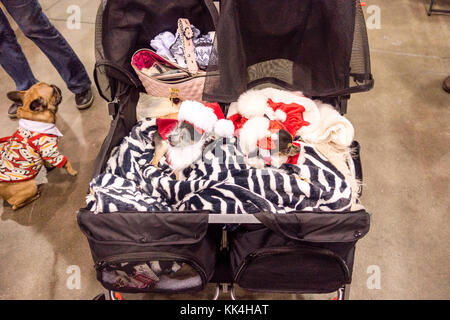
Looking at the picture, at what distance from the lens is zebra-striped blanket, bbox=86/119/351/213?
0.99 metres

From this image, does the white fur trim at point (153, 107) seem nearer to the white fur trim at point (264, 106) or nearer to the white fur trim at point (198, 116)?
the white fur trim at point (198, 116)

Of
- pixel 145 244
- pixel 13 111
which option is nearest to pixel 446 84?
pixel 145 244

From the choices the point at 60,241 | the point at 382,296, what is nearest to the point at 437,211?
the point at 382,296

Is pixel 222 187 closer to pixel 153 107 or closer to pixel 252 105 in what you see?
pixel 252 105

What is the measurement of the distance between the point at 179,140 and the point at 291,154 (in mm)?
396

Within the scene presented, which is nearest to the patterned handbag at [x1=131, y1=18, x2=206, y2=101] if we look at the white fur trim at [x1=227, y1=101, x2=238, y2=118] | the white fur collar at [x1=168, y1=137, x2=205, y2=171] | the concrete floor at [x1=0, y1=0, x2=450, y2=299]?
the white fur trim at [x1=227, y1=101, x2=238, y2=118]

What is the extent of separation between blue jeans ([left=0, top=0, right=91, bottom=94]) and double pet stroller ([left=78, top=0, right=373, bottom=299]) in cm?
74

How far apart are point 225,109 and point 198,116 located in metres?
0.21

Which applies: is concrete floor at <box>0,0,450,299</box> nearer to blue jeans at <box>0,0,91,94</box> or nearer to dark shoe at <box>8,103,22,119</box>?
dark shoe at <box>8,103,22,119</box>

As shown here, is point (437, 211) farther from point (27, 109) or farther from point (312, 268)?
point (27, 109)

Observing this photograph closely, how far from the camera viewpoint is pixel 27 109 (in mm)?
1516

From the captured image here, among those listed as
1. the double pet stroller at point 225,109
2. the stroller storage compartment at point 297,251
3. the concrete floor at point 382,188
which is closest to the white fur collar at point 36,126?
the concrete floor at point 382,188

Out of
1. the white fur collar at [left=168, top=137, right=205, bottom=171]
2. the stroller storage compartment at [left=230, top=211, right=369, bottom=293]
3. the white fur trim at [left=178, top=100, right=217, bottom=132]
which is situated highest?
the white fur trim at [left=178, top=100, right=217, bottom=132]

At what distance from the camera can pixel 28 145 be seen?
1.51 m
